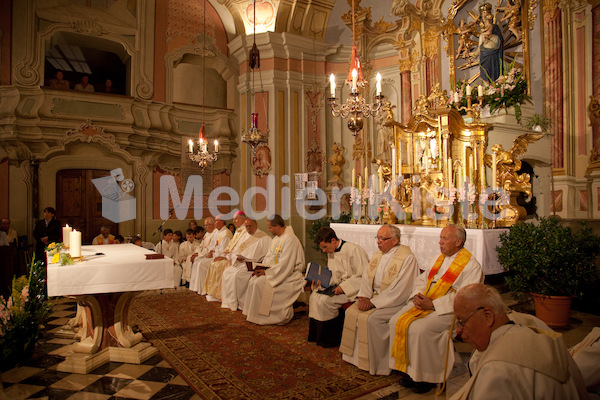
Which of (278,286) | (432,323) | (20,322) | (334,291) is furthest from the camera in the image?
(278,286)

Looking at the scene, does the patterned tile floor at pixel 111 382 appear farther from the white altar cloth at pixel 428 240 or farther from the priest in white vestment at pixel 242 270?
the priest in white vestment at pixel 242 270

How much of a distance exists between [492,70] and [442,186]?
2597 millimetres

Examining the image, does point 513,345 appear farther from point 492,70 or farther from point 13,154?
point 13,154

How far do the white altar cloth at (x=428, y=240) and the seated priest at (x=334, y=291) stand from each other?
82cm

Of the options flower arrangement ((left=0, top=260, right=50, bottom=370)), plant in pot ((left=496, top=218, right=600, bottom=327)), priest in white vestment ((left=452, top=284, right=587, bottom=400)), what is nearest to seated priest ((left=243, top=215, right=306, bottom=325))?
flower arrangement ((left=0, top=260, right=50, bottom=370))

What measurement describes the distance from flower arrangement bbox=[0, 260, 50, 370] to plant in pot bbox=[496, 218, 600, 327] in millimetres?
5068

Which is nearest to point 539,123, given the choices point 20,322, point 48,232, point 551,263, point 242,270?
point 551,263

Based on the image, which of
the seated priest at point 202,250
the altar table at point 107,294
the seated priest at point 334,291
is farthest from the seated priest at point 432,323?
the seated priest at point 202,250

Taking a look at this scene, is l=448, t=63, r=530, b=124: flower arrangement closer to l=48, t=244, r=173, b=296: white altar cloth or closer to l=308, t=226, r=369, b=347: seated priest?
l=308, t=226, r=369, b=347: seated priest

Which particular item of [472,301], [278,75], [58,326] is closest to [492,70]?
[278,75]

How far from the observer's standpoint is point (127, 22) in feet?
34.5

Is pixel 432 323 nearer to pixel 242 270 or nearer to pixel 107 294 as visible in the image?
pixel 107 294

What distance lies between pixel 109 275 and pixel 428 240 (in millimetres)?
4090

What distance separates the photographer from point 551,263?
15.3 ft
